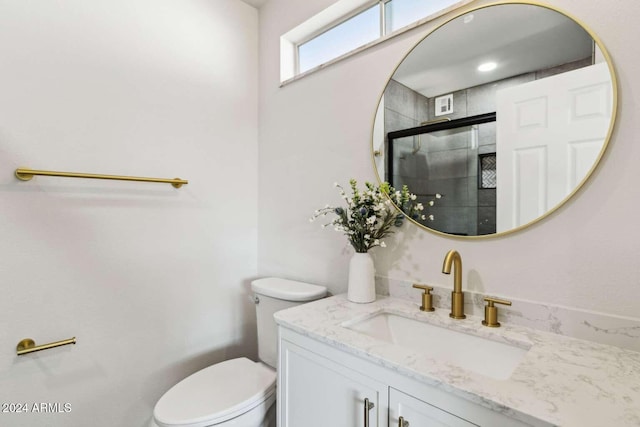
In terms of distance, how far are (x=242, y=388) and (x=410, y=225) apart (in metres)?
0.99

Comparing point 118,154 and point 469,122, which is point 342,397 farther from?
point 118,154

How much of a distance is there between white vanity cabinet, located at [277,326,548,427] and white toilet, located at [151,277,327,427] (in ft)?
0.76

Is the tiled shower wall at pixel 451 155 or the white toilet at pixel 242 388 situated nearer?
the tiled shower wall at pixel 451 155

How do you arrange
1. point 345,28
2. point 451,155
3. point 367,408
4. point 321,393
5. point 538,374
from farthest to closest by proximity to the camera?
point 345,28 < point 451,155 < point 321,393 < point 367,408 < point 538,374

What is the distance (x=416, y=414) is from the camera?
732 millimetres

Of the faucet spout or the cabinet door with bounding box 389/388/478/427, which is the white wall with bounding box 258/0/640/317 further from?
the cabinet door with bounding box 389/388/478/427

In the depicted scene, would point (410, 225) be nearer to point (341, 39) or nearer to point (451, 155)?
point (451, 155)

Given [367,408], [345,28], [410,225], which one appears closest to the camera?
[367,408]

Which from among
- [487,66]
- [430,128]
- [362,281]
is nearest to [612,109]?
[487,66]

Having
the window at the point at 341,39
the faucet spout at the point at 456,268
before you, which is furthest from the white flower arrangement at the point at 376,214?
the window at the point at 341,39

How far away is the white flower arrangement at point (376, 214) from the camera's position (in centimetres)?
125

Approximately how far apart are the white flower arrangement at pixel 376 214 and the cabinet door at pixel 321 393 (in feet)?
1.59

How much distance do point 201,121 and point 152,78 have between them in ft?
0.97

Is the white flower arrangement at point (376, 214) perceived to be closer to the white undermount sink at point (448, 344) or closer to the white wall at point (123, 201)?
the white undermount sink at point (448, 344)
